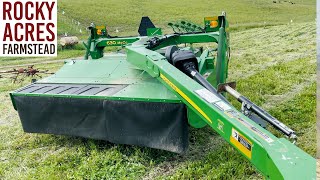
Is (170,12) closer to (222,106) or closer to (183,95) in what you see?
(183,95)

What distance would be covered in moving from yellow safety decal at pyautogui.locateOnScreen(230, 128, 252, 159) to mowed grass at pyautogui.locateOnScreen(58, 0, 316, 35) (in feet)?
83.4

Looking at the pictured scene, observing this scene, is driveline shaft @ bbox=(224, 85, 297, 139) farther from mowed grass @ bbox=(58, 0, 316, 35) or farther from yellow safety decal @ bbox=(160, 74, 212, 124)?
mowed grass @ bbox=(58, 0, 316, 35)

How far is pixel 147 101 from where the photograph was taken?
173 inches

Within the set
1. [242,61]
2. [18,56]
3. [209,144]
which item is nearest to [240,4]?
[18,56]

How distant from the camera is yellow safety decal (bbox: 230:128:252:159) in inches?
109

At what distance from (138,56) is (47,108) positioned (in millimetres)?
1420

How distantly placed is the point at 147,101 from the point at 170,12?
33.1 m

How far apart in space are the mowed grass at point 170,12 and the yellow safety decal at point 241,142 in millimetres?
25415

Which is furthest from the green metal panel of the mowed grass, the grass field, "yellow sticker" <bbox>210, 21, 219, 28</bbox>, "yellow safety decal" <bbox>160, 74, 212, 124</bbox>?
the mowed grass

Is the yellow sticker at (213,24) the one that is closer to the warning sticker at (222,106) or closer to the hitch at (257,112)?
the hitch at (257,112)

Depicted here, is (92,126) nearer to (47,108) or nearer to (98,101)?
(98,101)

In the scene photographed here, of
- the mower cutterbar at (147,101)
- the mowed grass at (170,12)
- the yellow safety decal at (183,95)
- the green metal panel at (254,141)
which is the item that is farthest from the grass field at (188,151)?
the mowed grass at (170,12)

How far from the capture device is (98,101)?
184 inches

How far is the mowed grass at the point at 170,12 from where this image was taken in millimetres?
31328
